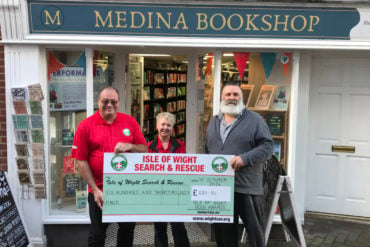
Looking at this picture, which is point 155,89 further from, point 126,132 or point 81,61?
point 126,132

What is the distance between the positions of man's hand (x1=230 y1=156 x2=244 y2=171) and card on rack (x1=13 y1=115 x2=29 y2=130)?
2610 millimetres

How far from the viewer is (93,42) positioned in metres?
4.23

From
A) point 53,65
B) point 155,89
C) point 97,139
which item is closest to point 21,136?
point 53,65

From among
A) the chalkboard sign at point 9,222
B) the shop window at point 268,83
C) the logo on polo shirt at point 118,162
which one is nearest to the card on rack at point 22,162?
the chalkboard sign at point 9,222

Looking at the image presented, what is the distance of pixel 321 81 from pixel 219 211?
281 centimetres

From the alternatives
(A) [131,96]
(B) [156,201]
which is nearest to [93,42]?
(A) [131,96]

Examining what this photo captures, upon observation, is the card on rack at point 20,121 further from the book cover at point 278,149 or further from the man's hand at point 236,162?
the book cover at point 278,149

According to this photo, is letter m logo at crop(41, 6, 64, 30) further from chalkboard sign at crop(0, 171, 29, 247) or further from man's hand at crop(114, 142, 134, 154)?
man's hand at crop(114, 142, 134, 154)

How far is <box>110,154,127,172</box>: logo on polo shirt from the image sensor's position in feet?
10.5

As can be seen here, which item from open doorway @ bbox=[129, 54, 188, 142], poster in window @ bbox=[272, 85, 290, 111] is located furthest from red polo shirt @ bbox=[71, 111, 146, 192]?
open doorway @ bbox=[129, 54, 188, 142]

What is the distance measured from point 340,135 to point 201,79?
84.7 inches

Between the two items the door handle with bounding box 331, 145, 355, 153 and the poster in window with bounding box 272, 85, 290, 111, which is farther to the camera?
the door handle with bounding box 331, 145, 355, 153

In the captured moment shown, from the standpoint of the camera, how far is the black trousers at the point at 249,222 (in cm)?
332

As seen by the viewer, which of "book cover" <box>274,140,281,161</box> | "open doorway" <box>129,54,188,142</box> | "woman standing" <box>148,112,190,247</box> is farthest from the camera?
"open doorway" <box>129,54,188,142</box>
